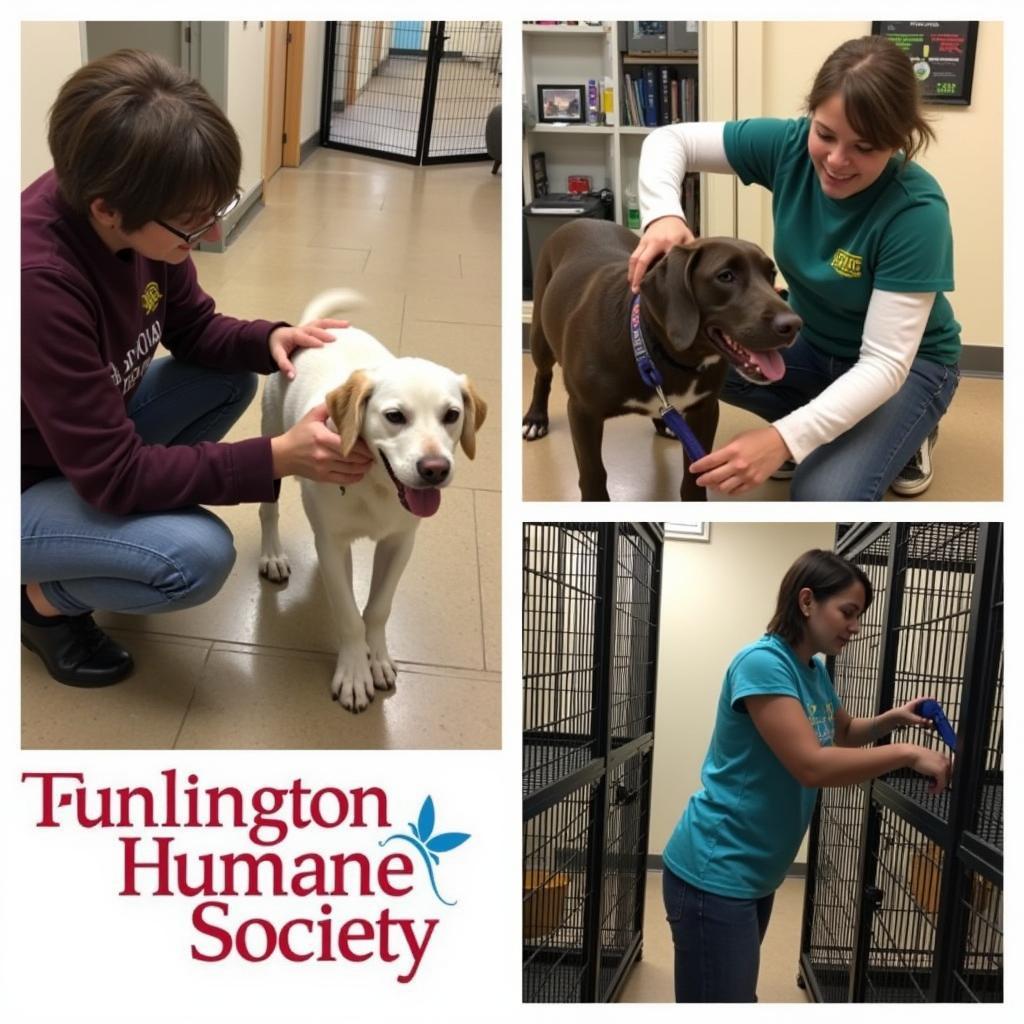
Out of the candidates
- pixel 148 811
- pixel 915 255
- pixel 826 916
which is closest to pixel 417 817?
pixel 148 811

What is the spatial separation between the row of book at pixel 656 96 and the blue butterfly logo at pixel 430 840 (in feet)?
9.52

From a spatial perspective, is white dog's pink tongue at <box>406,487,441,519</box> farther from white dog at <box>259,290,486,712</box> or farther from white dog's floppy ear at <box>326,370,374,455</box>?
white dog's floppy ear at <box>326,370,374,455</box>

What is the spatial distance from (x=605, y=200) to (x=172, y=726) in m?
2.74

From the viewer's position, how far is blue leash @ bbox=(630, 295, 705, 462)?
187 cm

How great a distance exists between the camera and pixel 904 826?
2.19m

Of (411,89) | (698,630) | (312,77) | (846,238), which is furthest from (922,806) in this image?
(312,77)

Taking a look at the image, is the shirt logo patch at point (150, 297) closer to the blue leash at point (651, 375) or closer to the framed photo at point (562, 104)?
the blue leash at point (651, 375)

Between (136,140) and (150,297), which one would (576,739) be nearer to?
(150,297)

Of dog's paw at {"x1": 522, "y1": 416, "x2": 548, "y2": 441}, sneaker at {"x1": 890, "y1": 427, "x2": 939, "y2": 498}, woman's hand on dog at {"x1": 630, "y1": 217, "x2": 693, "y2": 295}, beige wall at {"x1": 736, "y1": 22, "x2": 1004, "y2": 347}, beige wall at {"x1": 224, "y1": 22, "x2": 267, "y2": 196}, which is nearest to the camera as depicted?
woman's hand on dog at {"x1": 630, "y1": 217, "x2": 693, "y2": 295}

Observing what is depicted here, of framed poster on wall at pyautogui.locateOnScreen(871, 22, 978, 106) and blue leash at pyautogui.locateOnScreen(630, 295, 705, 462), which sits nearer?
blue leash at pyautogui.locateOnScreen(630, 295, 705, 462)

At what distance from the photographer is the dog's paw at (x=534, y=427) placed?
2.45m

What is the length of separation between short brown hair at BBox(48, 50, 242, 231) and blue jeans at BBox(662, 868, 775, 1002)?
57.5 inches

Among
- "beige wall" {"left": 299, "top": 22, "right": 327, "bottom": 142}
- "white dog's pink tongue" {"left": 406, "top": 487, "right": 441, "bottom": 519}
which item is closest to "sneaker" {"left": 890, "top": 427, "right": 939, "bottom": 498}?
"white dog's pink tongue" {"left": 406, "top": 487, "right": 441, "bottom": 519}

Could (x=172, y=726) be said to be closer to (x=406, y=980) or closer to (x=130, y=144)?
(x=406, y=980)
